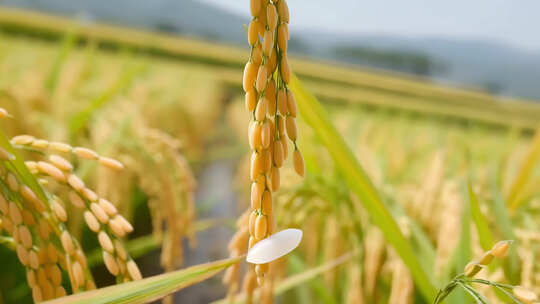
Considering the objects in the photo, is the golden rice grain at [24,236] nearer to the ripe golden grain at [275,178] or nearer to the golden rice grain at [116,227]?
the golden rice grain at [116,227]

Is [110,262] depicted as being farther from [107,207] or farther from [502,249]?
[502,249]

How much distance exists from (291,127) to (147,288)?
0.49ft

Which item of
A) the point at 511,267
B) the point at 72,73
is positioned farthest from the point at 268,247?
the point at 72,73

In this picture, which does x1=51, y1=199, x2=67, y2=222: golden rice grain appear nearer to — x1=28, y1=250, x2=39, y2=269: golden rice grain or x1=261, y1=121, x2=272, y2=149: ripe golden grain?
x1=28, y1=250, x2=39, y2=269: golden rice grain

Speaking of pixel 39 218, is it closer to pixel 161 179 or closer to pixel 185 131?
pixel 161 179

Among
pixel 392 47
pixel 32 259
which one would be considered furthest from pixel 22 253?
pixel 392 47

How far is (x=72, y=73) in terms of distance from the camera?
207 centimetres

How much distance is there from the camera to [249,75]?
0.85ft

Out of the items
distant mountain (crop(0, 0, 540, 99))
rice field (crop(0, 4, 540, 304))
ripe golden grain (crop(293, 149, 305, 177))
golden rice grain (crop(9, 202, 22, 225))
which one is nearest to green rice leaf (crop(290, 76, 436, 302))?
rice field (crop(0, 4, 540, 304))

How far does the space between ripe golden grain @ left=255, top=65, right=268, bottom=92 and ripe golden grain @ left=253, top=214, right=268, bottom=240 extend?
0.08 metres

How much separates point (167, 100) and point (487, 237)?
2.59 meters

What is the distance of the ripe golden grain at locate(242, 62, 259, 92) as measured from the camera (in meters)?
0.26

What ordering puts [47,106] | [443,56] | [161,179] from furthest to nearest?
[443,56] → [47,106] → [161,179]

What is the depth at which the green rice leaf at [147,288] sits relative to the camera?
27cm
